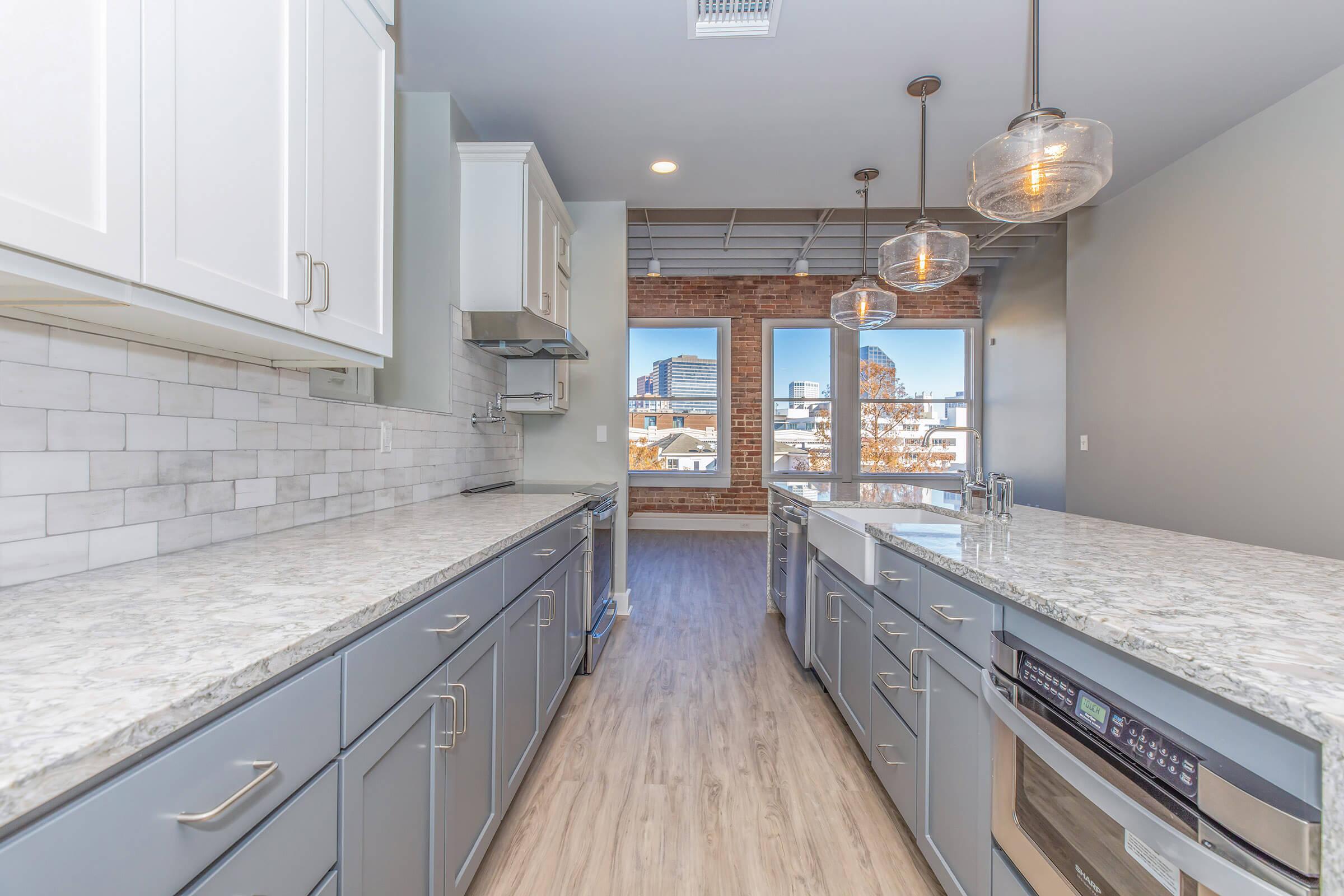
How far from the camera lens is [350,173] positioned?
4.48 feet

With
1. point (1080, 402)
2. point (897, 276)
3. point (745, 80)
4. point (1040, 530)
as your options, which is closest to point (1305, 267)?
point (1080, 402)

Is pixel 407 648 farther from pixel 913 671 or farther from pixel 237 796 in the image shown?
pixel 913 671

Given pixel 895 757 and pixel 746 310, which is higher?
pixel 746 310

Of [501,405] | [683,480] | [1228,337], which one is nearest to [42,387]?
[501,405]

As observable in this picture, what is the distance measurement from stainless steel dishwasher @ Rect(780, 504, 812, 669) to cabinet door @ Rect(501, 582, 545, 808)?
132cm

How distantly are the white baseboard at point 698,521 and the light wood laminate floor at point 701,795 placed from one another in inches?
141

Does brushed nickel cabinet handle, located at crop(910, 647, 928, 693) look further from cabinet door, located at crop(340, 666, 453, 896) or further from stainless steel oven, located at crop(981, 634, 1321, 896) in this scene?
cabinet door, located at crop(340, 666, 453, 896)

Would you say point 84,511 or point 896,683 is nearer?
point 84,511

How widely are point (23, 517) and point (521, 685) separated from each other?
3.55 ft

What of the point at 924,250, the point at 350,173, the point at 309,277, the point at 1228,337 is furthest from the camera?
the point at 1228,337

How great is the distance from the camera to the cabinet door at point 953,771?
44.2 inches

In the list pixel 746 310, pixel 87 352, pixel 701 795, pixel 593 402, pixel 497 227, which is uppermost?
pixel 746 310

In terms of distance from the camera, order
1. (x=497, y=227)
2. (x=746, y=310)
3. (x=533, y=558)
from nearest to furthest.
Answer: (x=533, y=558) → (x=497, y=227) → (x=746, y=310)

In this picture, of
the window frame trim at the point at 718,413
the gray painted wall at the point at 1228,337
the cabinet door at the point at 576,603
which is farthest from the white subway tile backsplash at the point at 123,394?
the window frame trim at the point at 718,413
